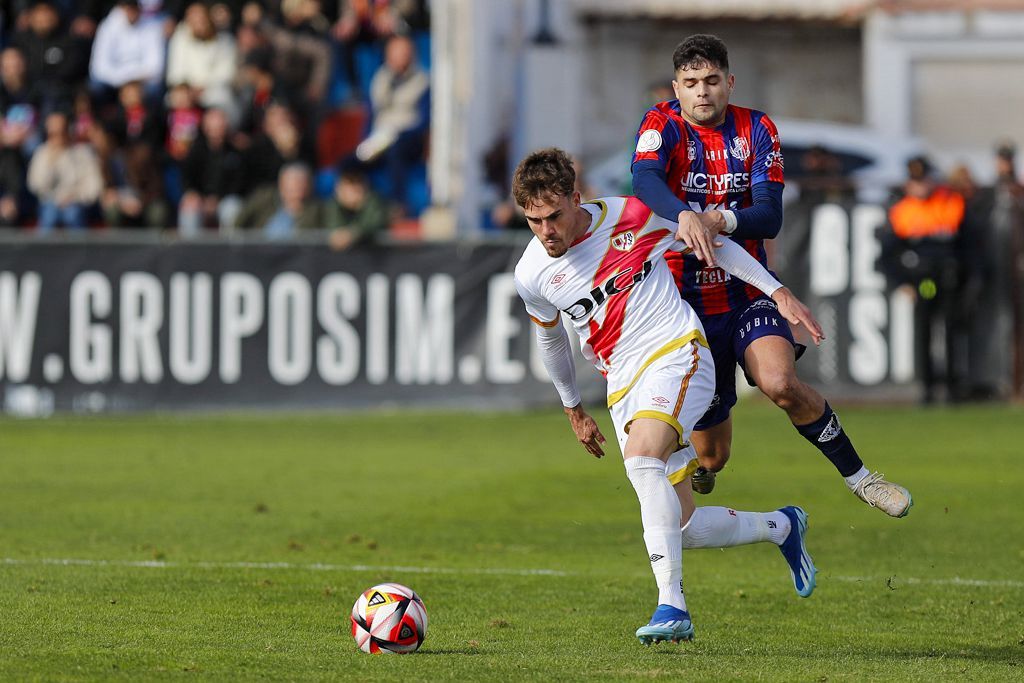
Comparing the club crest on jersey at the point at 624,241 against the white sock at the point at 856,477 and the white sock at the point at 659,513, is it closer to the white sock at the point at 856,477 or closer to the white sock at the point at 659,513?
the white sock at the point at 659,513

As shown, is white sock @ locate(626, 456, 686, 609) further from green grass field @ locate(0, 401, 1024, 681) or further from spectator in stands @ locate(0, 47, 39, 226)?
spectator in stands @ locate(0, 47, 39, 226)

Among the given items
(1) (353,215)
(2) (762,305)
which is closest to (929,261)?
(1) (353,215)

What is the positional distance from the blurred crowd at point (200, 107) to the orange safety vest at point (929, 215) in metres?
5.65

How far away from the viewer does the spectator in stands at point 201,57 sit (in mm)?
22312

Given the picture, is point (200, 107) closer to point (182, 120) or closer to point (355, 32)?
point (182, 120)

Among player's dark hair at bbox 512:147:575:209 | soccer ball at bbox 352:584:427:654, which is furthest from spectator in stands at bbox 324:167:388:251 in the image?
soccer ball at bbox 352:584:427:654

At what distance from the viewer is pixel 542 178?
6996mm

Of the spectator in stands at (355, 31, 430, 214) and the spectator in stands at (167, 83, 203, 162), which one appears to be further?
the spectator in stands at (355, 31, 430, 214)

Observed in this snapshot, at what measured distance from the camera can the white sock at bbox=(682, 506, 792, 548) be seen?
775cm

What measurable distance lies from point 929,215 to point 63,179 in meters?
9.51

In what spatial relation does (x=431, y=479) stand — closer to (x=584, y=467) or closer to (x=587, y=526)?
(x=584, y=467)

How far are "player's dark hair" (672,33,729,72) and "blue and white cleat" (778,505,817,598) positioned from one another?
1.99 metres

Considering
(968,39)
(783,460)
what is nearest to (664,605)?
(783,460)

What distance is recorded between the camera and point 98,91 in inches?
899
